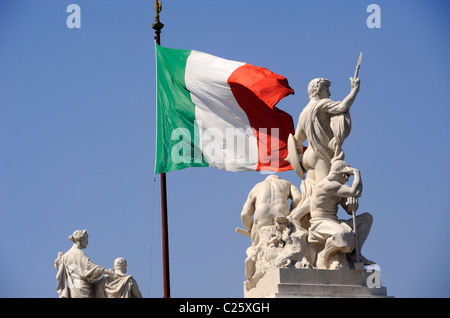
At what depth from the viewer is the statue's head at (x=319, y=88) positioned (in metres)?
24.9

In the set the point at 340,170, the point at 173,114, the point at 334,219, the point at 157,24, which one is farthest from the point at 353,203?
the point at 157,24

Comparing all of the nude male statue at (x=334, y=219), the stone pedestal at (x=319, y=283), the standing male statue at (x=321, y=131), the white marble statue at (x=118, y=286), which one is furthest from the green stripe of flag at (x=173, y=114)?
the stone pedestal at (x=319, y=283)

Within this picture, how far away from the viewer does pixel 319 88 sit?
24844 mm

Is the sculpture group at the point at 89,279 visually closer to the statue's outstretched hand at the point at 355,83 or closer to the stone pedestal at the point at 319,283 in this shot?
the stone pedestal at the point at 319,283

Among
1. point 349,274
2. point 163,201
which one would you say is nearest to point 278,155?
point 163,201

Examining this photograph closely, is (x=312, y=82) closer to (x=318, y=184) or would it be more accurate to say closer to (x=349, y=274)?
(x=318, y=184)

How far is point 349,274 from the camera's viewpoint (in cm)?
2319

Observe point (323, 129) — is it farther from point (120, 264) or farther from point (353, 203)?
point (120, 264)

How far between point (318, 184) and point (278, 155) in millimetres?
3710

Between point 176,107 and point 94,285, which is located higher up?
point 176,107

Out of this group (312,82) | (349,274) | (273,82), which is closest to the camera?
(349,274)

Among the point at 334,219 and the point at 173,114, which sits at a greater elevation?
the point at 173,114

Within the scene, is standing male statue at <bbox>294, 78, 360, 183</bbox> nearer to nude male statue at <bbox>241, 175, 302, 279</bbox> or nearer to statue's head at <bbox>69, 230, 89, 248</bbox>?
nude male statue at <bbox>241, 175, 302, 279</bbox>

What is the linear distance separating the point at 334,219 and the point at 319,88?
9.77 feet
